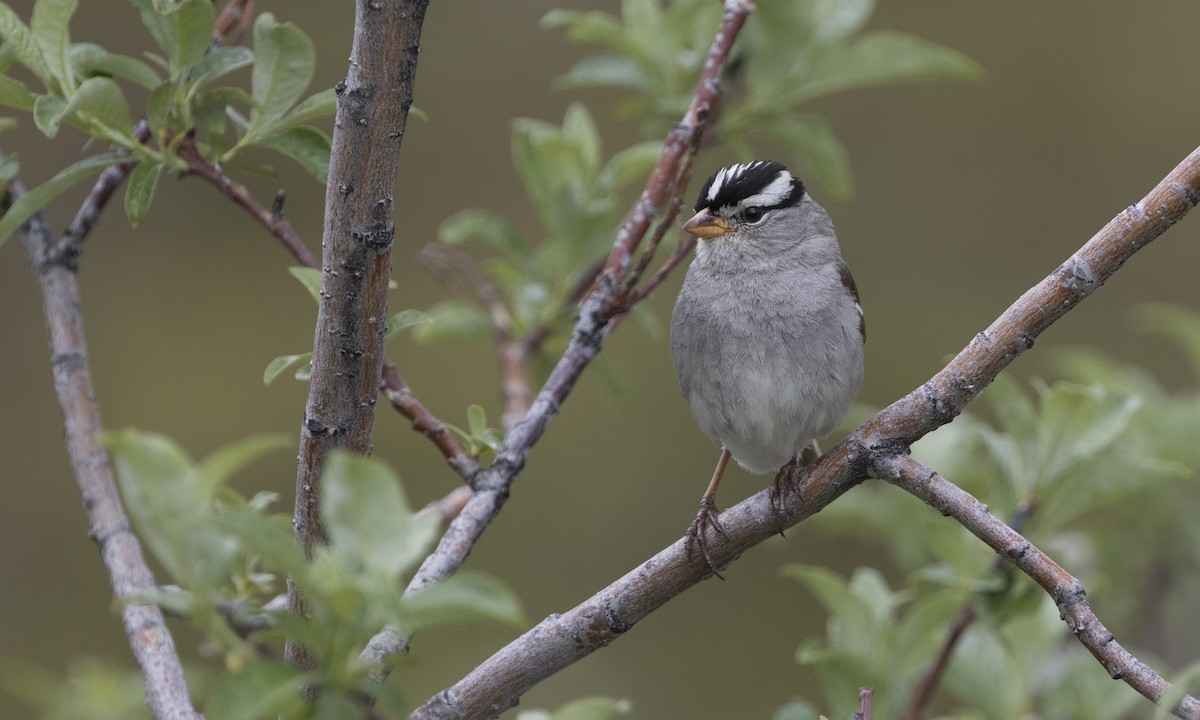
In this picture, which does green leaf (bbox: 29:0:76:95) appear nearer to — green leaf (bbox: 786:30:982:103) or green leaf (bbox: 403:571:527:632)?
green leaf (bbox: 403:571:527:632)

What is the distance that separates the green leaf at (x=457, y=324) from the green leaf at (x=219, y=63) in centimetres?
87

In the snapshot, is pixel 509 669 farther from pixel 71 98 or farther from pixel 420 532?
pixel 71 98

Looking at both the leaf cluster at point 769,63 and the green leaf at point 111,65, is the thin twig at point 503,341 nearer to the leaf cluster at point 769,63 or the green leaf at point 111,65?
the leaf cluster at point 769,63

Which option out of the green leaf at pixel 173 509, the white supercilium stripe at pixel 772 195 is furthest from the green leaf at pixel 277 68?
the white supercilium stripe at pixel 772 195

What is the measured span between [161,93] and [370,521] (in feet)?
3.18

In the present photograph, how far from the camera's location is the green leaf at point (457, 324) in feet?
8.72

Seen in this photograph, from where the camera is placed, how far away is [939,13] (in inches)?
226

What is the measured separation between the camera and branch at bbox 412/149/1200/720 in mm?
1572

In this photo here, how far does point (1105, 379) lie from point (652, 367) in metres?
2.78

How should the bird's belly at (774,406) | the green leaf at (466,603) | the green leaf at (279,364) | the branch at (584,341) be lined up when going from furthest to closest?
the bird's belly at (774,406)
the branch at (584,341)
the green leaf at (279,364)
the green leaf at (466,603)

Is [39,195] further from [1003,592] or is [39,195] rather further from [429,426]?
[1003,592]

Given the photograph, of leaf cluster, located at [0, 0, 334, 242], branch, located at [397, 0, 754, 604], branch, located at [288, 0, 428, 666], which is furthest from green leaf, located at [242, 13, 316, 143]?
branch, located at [397, 0, 754, 604]

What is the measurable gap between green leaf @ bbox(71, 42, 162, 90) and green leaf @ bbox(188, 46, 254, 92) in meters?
0.06

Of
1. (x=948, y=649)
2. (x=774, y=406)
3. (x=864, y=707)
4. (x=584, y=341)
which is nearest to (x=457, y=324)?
(x=584, y=341)
